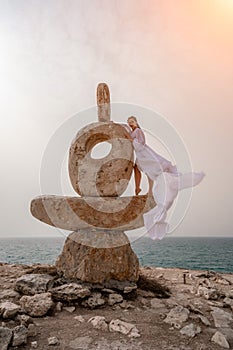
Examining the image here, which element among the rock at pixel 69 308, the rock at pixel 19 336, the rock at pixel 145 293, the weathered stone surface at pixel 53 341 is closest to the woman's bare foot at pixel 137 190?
the rock at pixel 145 293

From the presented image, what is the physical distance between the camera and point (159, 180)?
20.3 ft

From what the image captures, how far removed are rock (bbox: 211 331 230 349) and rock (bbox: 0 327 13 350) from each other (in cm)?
300

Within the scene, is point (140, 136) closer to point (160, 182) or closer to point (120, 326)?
point (160, 182)

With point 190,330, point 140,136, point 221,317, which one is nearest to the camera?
point 190,330

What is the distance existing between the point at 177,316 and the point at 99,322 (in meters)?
1.44

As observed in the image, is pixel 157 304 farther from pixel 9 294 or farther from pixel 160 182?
pixel 9 294

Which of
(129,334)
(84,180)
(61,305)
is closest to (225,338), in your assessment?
(129,334)

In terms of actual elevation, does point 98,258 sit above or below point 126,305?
above

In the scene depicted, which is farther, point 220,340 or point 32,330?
point 32,330

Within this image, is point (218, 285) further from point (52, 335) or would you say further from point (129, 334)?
point (52, 335)

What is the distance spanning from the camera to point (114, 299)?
19.6 ft

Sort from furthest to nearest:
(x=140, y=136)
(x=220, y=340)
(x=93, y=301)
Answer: (x=140, y=136), (x=93, y=301), (x=220, y=340)

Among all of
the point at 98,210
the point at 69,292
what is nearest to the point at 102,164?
the point at 98,210

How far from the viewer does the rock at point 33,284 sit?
6099 mm
